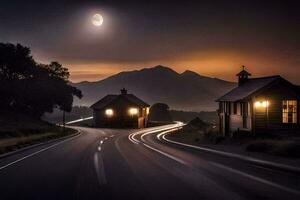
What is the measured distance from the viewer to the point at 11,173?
15.9 meters

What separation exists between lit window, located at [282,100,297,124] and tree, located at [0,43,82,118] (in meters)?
45.1

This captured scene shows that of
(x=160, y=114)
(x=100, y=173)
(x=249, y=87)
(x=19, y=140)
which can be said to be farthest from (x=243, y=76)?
(x=160, y=114)

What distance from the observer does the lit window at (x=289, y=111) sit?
37656 millimetres

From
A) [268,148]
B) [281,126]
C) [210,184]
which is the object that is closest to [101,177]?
[210,184]

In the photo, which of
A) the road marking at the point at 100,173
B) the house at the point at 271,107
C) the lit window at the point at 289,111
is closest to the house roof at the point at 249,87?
the house at the point at 271,107

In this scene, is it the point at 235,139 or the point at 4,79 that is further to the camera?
the point at 4,79

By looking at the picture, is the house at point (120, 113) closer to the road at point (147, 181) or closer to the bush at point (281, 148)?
the bush at point (281, 148)

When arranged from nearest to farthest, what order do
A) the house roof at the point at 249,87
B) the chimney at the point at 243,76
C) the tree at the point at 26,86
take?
the house roof at the point at 249,87
the chimney at the point at 243,76
the tree at the point at 26,86

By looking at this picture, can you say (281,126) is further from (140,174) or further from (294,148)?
(140,174)

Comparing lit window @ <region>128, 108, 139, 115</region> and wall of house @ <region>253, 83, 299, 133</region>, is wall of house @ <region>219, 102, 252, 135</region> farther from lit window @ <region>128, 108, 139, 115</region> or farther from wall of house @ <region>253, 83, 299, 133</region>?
lit window @ <region>128, 108, 139, 115</region>

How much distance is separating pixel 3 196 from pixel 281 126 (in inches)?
1229

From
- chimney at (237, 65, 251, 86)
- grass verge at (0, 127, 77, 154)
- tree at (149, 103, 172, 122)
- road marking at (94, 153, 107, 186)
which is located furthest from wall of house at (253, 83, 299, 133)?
tree at (149, 103, 172, 122)

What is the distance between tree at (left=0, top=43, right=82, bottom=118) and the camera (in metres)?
71.0

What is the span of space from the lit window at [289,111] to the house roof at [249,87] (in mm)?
2450
